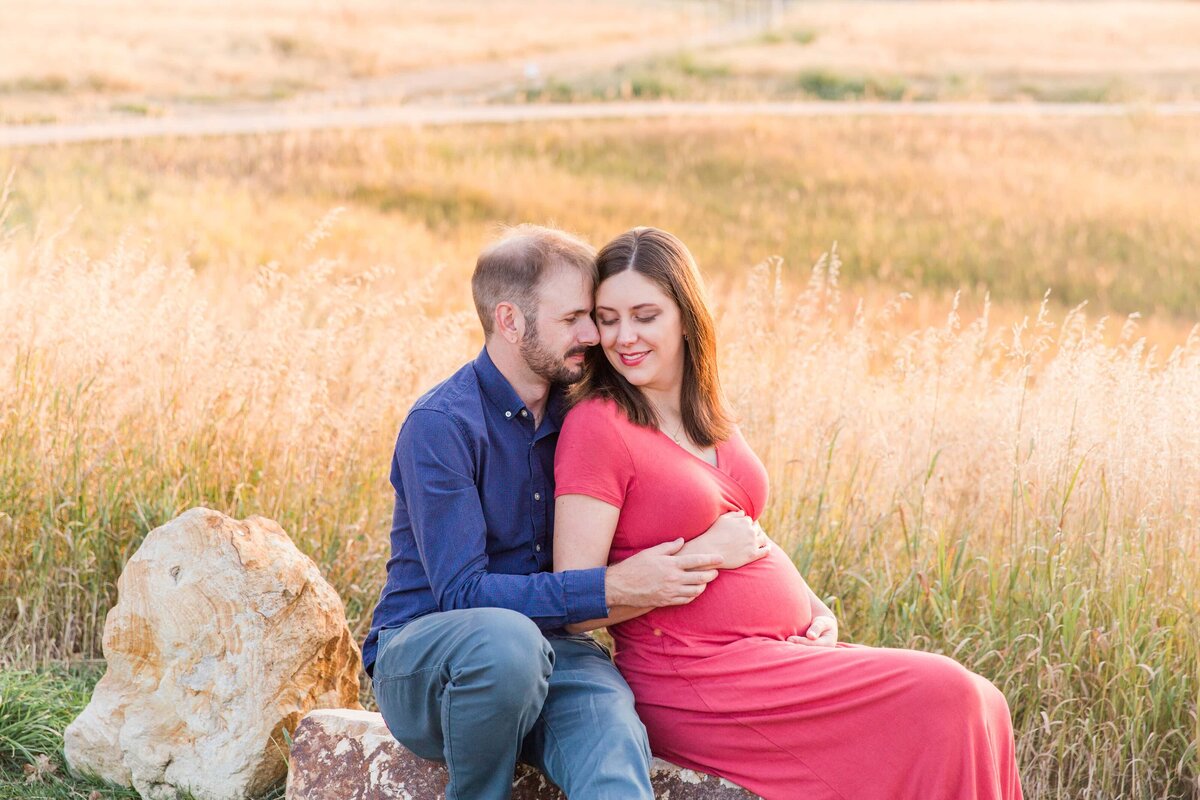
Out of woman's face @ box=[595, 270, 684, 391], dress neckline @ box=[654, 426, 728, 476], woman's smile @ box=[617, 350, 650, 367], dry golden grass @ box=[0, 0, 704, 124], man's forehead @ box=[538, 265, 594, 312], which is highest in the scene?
dry golden grass @ box=[0, 0, 704, 124]

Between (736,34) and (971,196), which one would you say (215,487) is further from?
(736,34)

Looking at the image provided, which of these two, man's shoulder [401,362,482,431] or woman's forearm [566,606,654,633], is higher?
man's shoulder [401,362,482,431]

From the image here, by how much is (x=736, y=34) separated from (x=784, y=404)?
49.1 m

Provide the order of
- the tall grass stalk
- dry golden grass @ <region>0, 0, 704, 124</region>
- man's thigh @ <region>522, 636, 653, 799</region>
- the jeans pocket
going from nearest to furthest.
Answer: man's thigh @ <region>522, 636, 653, 799</region> < the jeans pocket < the tall grass stalk < dry golden grass @ <region>0, 0, 704, 124</region>

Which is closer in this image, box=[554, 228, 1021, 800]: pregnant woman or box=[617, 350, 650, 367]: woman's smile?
box=[554, 228, 1021, 800]: pregnant woman

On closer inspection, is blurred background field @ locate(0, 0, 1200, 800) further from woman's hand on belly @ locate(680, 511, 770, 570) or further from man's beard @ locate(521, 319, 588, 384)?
woman's hand on belly @ locate(680, 511, 770, 570)

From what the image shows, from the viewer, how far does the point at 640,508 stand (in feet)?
11.3

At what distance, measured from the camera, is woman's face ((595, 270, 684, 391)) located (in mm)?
3543

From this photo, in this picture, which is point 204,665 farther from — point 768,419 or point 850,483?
point 768,419

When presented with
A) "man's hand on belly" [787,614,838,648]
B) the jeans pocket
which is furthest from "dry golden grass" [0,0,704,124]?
"man's hand on belly" [787,614,838,648]

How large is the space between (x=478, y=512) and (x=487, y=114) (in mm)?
21982

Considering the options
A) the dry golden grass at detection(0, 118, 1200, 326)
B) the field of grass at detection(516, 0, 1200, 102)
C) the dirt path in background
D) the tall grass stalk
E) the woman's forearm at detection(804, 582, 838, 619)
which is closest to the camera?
the woman's forearm at detection(804, 582, 838, 619)

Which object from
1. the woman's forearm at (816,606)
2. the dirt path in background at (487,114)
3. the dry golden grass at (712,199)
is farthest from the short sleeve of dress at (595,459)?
the dirt path in background at (487,114)

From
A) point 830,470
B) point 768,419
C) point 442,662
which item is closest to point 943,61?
point 768,419
